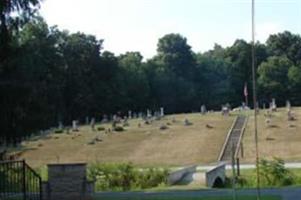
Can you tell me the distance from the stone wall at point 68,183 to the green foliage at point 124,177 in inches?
481

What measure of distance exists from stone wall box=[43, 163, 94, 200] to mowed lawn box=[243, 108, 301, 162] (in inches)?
1155

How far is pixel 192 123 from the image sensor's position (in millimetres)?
74312

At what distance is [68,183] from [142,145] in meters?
40.8

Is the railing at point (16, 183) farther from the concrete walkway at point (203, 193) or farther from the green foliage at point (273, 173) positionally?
the green foliage at point (273, 173)

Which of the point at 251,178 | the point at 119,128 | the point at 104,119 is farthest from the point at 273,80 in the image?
the point at 251,178

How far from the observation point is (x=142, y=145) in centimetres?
6141

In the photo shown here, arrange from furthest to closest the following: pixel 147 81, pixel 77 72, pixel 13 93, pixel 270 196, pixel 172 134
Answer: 1. pixel 147 81
2. pixel 77 72
3. pixel 172 134
4. pixel 13 93
5. pixel 270 196

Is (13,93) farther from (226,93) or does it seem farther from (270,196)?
(226,93)

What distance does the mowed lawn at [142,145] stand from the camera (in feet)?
178

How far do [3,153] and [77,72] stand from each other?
77.2 m

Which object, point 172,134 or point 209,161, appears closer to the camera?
point 209,161

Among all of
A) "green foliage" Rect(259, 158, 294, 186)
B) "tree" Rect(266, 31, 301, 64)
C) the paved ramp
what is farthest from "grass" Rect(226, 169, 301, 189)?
"tree" Rect(266, 31, 301, 64)

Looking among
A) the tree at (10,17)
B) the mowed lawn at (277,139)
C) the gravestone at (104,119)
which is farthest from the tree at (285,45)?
the tree at (10,17)

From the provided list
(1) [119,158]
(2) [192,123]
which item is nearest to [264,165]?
(1) [119,158]
